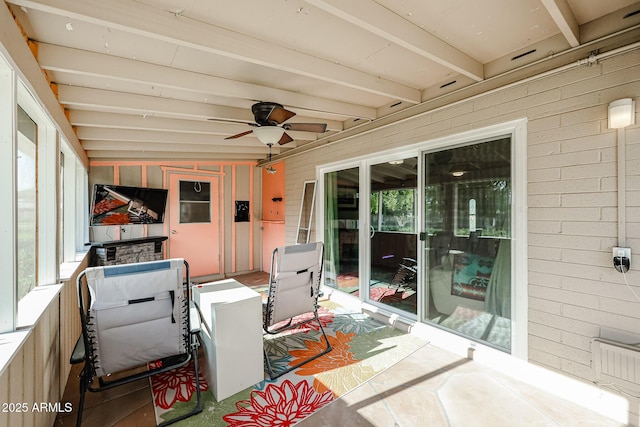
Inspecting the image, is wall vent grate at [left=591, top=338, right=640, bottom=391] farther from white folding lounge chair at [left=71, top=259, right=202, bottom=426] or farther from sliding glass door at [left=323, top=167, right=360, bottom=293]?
white folding lounge chair at [left=71, top=259, right=202, bottom=426]

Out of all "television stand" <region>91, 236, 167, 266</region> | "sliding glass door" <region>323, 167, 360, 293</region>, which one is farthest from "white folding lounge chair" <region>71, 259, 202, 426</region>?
"television stand" <region>91, 236, 167, 266</region>

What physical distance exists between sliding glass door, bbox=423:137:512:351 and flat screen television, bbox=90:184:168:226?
5.13m

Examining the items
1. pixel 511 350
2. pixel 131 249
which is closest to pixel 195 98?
pixel 131 249

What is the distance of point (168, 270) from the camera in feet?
6.70

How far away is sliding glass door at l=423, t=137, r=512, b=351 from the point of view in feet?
8.92

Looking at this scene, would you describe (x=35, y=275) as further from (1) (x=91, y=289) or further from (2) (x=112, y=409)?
(2) (x=112, y=409)

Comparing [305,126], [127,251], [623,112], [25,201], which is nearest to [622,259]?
[623,112]

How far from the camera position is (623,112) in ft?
6.41

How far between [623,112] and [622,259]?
1014 millimetres

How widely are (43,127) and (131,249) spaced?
10.5 feet

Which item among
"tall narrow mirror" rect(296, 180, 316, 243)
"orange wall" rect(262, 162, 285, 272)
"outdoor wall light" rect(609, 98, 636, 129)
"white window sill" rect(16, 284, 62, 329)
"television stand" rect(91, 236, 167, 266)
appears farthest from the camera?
"orange wall" rect(262, 162, 285, 272)

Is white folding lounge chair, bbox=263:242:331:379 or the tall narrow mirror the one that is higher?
the tall narrow mirror

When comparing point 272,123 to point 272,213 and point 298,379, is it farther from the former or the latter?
point 272,213

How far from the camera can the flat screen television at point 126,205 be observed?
17.3 feet
